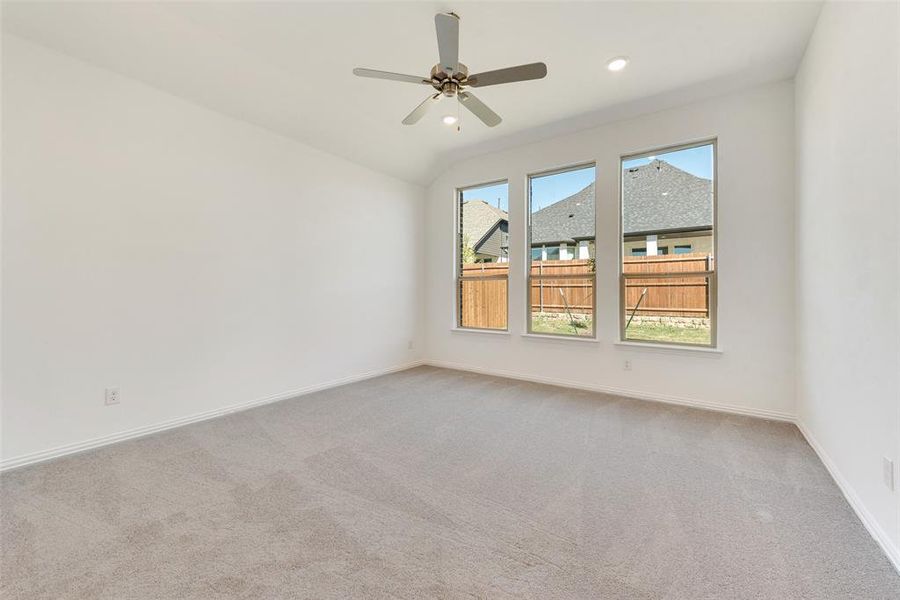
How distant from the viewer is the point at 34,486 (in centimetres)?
203

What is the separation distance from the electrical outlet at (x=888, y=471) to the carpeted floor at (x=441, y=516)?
0.29 m

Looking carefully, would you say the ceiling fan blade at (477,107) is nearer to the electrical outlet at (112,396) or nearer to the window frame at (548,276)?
the window frame at (548,276)

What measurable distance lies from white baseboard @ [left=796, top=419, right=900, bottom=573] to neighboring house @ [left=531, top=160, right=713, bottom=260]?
1.89 meters

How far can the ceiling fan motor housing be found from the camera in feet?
7.89

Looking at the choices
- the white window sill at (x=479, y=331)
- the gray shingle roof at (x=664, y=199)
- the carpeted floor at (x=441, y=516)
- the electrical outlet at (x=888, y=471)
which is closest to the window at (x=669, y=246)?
the gray shingle roof at (x=664, y=199)

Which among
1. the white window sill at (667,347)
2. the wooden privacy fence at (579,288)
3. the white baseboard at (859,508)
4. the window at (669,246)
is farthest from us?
the wooden privacy fence at (579,288)

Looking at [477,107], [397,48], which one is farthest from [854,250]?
[397,48]

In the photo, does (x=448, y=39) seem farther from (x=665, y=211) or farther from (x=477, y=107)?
(x=665, y=211)

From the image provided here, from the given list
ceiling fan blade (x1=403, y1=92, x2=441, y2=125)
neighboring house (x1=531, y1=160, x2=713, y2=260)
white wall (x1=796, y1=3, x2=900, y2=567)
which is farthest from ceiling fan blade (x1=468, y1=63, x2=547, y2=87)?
neighboring house (x1=531, y1=160, x2=713, y2=260)

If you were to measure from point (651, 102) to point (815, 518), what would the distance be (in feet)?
11.2

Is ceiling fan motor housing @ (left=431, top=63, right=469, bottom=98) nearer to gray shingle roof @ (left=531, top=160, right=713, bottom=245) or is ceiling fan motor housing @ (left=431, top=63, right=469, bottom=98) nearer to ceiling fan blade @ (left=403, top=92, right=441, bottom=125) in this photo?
ceiling fan blade @ (left=403, top=92, right=441, bottom=125)

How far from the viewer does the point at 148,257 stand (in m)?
2.80

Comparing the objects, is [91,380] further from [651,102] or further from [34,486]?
[651,102]

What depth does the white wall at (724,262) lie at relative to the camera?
3.09 m
